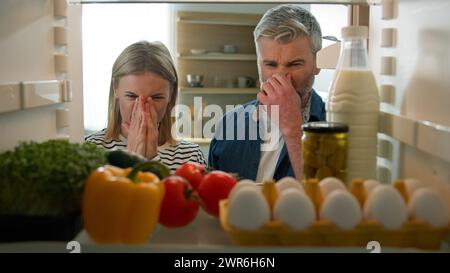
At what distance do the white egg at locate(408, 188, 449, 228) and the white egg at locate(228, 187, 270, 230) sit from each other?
20 cm

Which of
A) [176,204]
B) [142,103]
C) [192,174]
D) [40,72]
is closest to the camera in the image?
[176,204]

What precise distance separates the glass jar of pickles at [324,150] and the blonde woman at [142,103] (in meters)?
0.58

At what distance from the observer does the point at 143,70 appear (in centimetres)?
131

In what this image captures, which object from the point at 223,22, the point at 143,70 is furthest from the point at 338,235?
the point at 223,22

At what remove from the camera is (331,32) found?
131 centimetres

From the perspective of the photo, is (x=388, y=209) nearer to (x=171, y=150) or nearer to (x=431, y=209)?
(x=431, y=209)

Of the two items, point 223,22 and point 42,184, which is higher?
point 223,22

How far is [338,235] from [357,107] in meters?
0.31

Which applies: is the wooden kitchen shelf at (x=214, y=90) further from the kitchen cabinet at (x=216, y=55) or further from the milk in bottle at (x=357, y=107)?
the milk in bottle at (x=357, y=107)

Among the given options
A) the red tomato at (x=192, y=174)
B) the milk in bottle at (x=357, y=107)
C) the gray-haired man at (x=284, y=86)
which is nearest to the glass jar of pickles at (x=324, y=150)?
the milk in bottle at (x=357, y=107)

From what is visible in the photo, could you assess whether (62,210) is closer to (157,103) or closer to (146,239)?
(146,239)

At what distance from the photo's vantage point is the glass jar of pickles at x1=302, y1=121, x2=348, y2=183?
78 cm
